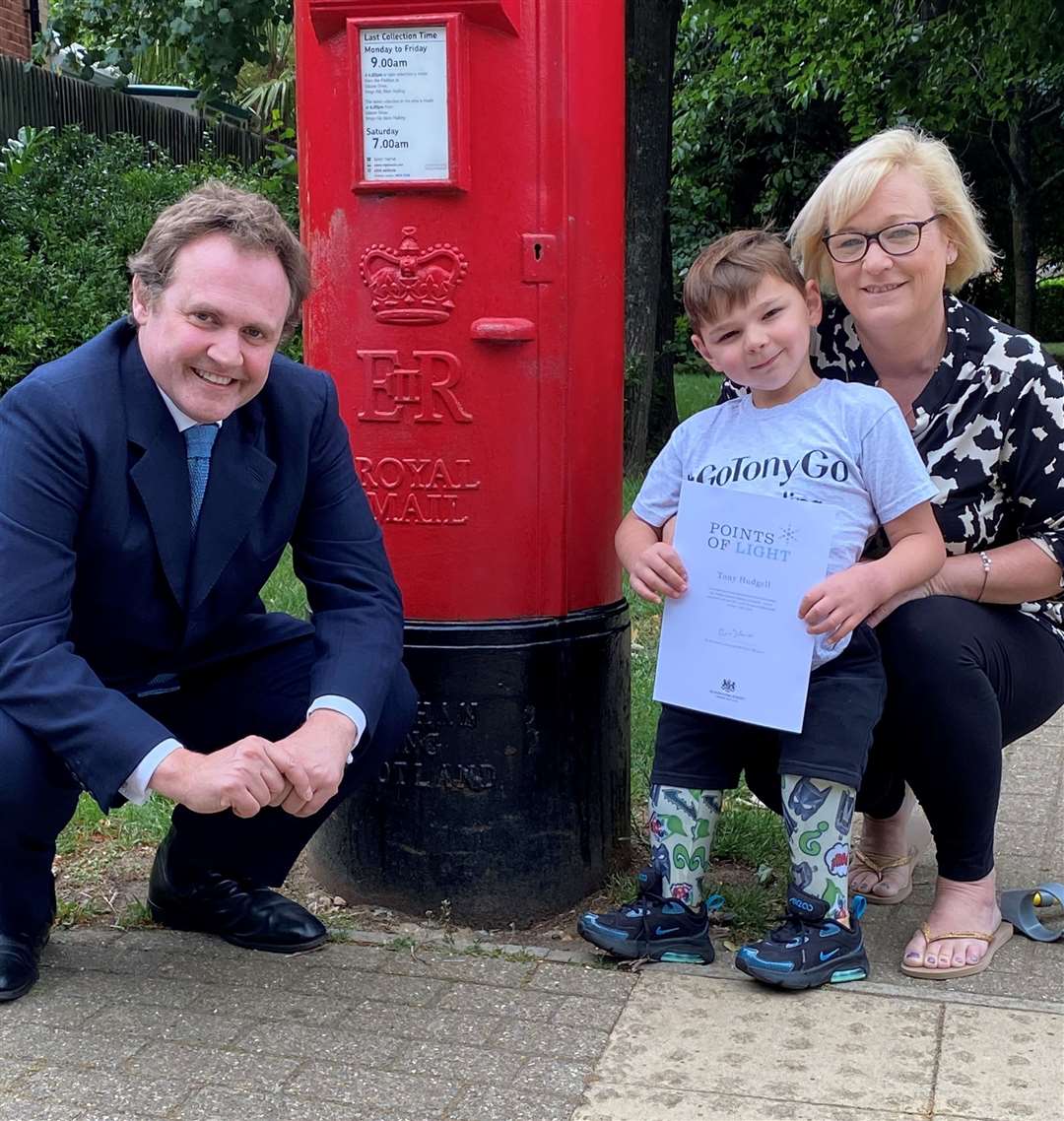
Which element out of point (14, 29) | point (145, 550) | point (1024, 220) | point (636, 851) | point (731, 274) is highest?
point (14, 29)

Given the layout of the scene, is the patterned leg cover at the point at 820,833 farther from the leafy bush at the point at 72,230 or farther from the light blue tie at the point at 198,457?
the leafy bush at the point at 72,230

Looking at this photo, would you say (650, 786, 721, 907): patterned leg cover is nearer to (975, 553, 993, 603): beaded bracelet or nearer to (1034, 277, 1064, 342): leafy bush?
(975, 553, 993, 603): beaded bracelet

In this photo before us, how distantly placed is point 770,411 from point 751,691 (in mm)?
A: 542

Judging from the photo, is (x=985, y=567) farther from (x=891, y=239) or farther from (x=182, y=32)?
(x=182, y=32)

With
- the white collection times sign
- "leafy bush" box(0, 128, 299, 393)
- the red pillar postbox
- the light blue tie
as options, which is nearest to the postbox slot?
the red pillar postbox

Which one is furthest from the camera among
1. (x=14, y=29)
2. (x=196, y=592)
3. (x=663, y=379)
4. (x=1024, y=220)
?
(x=1024, y=220)

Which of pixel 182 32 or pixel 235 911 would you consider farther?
pixel 182 32

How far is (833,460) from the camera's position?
107 inches

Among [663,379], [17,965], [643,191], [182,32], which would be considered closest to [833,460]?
[17,965]

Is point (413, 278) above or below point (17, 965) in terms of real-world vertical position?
above

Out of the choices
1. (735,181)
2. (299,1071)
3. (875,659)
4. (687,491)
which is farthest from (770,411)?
(735,181)

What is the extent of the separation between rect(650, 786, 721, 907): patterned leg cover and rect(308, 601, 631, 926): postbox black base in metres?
0.29

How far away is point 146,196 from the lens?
9398mm

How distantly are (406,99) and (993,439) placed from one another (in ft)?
4.33
